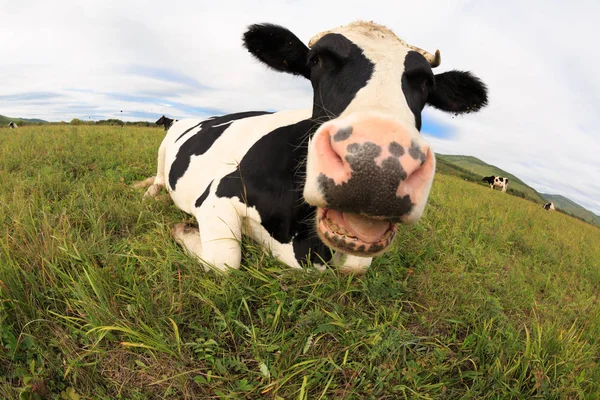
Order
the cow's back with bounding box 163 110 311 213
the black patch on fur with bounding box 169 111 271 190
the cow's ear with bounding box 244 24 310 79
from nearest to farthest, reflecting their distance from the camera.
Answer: the cow's ear with bounding box 244 24 310 79 < the cow's back with bounding box 163 110 311 213 < the black patch on fur with bounding box 169 111 271 190

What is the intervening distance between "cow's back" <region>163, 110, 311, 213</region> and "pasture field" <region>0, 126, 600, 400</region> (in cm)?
73

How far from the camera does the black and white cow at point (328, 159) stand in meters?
1.43

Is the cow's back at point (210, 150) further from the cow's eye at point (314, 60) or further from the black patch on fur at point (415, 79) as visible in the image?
the black patch on fur at point (415, 79)

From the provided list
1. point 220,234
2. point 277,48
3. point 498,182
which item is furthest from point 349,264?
point 498,182

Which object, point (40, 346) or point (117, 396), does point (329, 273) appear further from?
point (40, 346)

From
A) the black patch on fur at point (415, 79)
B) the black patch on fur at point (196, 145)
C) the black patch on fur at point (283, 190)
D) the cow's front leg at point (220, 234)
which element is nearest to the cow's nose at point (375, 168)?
the black patch on fur at point (415, 79)

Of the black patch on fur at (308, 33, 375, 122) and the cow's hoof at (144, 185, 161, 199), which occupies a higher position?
the black patch on fur at (308, 33, 375, 122)

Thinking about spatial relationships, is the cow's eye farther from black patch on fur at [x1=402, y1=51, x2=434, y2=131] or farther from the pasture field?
the pasture field

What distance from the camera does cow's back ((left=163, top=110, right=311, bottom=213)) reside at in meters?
3.15

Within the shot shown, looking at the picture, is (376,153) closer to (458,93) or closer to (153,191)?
(458,93)

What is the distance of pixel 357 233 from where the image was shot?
1.72 metres

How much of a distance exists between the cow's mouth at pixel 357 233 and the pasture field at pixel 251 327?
59 cm

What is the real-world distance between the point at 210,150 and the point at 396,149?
2.82 metres

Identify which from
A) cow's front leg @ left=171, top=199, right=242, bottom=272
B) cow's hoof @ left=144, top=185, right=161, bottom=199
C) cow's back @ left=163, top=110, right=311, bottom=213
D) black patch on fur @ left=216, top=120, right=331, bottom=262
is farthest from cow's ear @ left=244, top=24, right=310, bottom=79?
cow's hoof @ left=144, top=185, right=161, bottom=199
